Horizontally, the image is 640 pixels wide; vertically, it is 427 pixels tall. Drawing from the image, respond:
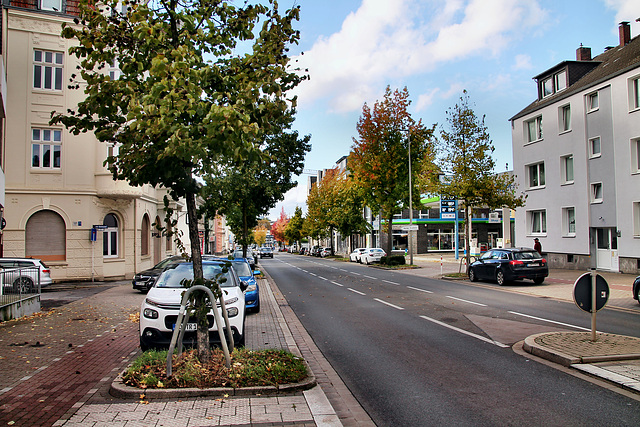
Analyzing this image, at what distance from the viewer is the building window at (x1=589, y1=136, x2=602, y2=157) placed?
24.6m

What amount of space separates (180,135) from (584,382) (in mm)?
6027

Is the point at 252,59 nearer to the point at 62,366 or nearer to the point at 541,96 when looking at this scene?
the point at 62,366

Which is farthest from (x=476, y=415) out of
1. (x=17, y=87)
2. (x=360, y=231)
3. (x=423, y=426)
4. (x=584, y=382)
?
(x=360, y=231)

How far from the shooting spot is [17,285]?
40.7ft

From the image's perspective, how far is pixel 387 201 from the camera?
109ft

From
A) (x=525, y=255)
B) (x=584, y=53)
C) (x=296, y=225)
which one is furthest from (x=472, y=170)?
(x=296, y=225)

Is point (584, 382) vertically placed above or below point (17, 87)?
below

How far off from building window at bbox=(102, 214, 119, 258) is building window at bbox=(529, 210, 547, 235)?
992 inches

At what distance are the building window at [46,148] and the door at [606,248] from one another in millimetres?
28288

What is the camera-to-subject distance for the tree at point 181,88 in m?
5.31

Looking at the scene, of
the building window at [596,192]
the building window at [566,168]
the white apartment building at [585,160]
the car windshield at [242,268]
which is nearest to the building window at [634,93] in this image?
the white apartment building at [585,160]

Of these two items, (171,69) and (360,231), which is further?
(360,231)

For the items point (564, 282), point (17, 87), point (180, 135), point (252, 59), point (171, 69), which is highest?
point (17, 87)

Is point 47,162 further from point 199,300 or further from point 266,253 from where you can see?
point 266,253
